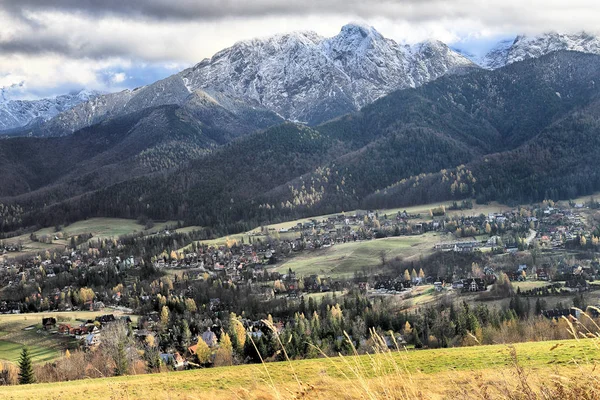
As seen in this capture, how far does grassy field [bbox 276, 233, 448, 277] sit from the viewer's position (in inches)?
5064

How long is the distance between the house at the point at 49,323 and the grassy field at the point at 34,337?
85cm

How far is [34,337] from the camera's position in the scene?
8156cm

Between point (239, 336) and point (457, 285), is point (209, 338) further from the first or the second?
point (457, 285)

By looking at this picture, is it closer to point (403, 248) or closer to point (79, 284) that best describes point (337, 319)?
point (403, 248)

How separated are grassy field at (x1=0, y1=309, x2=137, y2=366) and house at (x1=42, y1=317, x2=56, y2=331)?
2.79 feet

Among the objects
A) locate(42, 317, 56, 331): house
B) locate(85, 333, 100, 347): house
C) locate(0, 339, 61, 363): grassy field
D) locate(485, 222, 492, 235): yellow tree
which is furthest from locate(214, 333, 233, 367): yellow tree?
locate(485, 222, 492, 235): yellow tree

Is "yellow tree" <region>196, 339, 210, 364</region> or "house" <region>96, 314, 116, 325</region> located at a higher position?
"yellow tree" <region>196, 339, 210, 364</region>

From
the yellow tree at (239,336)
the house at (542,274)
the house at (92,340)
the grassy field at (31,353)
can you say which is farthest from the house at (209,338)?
the house at (542,274)

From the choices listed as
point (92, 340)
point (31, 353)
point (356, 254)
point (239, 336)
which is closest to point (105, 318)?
point (92, 340)

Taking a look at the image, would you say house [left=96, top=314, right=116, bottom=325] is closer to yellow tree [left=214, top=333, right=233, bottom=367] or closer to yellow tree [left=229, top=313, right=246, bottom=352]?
yellow tree [left=229, top=313, right=246, bottom=352]

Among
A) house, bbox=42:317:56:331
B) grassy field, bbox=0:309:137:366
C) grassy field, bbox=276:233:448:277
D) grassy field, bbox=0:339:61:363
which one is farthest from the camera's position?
grassy field, bbox=276:233:448:277

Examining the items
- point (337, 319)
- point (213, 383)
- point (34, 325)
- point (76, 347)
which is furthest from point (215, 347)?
point (34, 325)

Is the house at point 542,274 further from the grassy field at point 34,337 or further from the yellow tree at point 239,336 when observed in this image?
the grassy field at point 34,337

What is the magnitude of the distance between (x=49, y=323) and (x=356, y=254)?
253 ft
